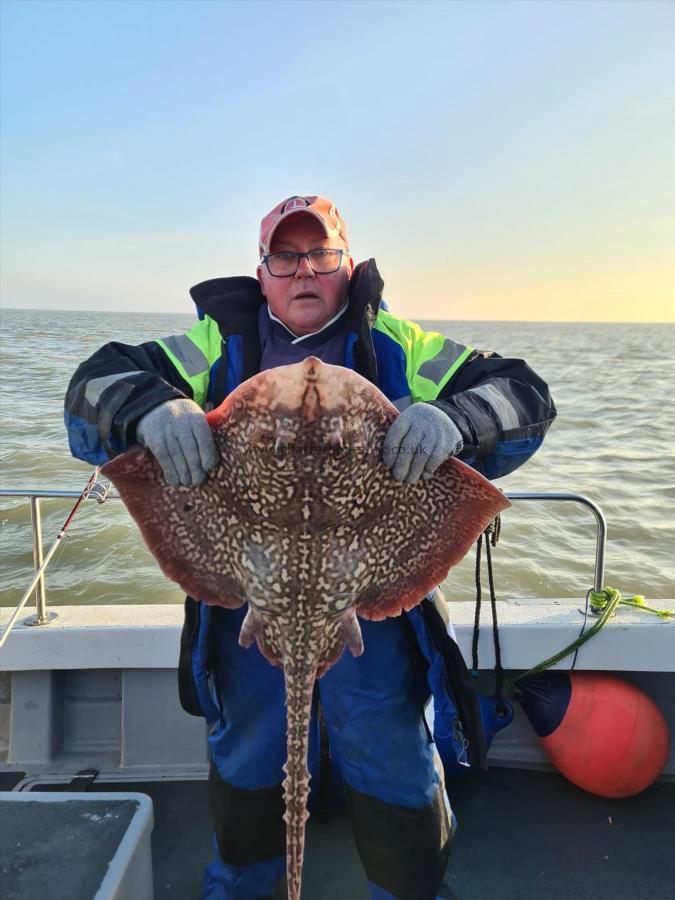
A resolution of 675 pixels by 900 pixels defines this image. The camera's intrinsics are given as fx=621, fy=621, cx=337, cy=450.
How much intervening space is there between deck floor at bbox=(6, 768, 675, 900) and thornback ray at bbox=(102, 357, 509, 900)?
1431mm

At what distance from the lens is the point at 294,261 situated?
8.79 ft

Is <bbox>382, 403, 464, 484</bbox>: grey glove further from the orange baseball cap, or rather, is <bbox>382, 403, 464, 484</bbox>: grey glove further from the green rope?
the green rope

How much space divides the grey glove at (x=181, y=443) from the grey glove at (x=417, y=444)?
55 centimetres

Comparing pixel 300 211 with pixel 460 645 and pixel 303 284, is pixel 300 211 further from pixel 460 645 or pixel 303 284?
pixel 460 645

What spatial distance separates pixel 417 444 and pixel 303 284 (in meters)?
1.11

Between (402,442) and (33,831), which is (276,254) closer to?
(402,442)

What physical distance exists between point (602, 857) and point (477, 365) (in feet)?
8.88

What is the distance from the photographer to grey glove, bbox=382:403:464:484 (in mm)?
1884

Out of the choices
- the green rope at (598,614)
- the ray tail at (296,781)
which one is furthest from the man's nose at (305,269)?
the green rope at (598,614)

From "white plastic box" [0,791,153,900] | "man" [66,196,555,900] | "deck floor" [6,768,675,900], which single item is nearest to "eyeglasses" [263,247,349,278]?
"man" [66,196,555,900]

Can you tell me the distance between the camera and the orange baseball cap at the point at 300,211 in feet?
8.66

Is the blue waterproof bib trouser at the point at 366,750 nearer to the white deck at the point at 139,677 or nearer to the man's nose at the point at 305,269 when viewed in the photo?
the white deck at the point at 139,677

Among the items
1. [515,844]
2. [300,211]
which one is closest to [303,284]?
[300,211]

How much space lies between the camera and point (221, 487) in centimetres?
196
